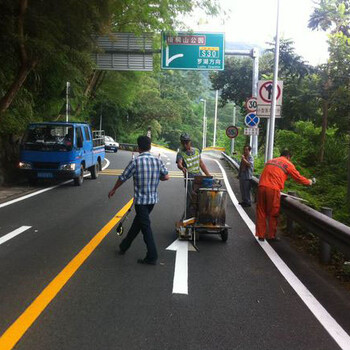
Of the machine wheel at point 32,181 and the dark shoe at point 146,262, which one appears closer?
the dark shoe at point 146,262

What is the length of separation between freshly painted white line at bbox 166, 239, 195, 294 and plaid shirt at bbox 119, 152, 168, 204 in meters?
0.99

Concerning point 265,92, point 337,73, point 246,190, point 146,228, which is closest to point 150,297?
point 146,228

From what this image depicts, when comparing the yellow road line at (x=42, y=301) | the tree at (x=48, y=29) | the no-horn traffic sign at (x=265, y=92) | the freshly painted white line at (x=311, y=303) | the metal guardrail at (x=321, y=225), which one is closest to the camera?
the yellow road line at (x=42, y=301)

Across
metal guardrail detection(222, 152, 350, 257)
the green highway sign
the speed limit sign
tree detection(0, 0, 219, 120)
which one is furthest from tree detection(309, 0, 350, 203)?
metal guardrail detection(222, 152, 350, 257)

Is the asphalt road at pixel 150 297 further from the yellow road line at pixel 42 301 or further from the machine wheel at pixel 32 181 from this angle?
the machine wheel at pixel 32 181

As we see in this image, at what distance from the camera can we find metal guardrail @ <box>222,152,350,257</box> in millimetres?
5145

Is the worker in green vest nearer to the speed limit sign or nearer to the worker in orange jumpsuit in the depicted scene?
the worker in orange jumpsuit

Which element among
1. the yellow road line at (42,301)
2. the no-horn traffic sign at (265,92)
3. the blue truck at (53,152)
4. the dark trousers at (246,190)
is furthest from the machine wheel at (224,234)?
the blue truck at (53,152)

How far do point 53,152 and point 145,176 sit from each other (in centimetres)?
797

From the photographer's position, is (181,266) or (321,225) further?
(321,225)

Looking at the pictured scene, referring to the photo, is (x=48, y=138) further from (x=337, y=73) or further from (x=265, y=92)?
(x=337, y=73)

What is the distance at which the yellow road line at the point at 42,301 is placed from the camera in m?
3.42

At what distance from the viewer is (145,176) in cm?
555

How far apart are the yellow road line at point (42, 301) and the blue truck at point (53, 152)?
6484 mm
